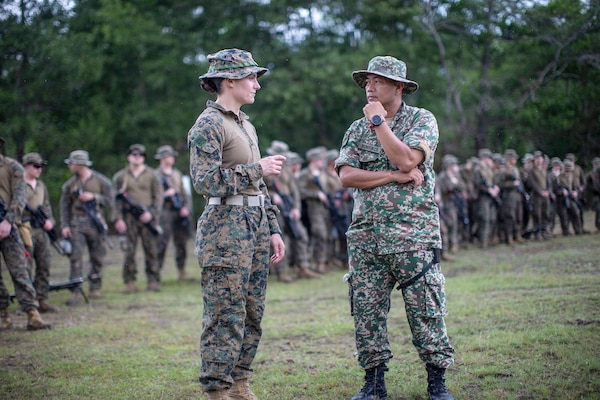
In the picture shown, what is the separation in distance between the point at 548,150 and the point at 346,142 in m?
10.4

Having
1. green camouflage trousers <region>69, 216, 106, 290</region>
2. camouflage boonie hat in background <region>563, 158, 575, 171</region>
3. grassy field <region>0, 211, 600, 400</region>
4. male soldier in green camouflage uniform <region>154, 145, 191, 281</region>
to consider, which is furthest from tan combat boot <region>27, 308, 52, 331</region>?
camouflage boonie hat in background <region>563, 158, 575, 171</region>

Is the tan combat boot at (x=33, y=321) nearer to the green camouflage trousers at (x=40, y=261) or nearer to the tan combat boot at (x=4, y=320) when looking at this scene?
the tan combat boot at (x=4, y=320)

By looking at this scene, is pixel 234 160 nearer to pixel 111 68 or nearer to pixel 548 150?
pixel 548 150

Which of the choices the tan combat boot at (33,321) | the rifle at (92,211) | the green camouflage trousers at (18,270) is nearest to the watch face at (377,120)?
the green camouflage trousers at (18,270)

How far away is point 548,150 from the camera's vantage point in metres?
14.2

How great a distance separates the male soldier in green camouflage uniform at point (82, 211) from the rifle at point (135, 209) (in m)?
0.29

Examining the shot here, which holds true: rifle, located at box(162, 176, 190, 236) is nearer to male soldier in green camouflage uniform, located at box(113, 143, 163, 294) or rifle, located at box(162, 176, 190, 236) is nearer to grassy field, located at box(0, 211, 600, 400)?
male soldier in green camouflage uniform, located at box(113, 143, 163, 294)

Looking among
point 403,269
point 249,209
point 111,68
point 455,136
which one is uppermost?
point 111,68

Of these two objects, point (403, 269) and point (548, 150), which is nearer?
point (403, 269)

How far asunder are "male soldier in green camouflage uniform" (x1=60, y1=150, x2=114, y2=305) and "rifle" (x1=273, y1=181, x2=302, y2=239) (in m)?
3.14

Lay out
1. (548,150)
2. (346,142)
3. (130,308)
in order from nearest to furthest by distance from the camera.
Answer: (346,142) < (130,308) < (548,150)

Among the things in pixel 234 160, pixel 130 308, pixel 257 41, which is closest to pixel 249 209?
pixel 234 160

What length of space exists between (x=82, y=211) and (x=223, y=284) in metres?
7.06

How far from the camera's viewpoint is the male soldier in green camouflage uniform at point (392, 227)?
4.59m
